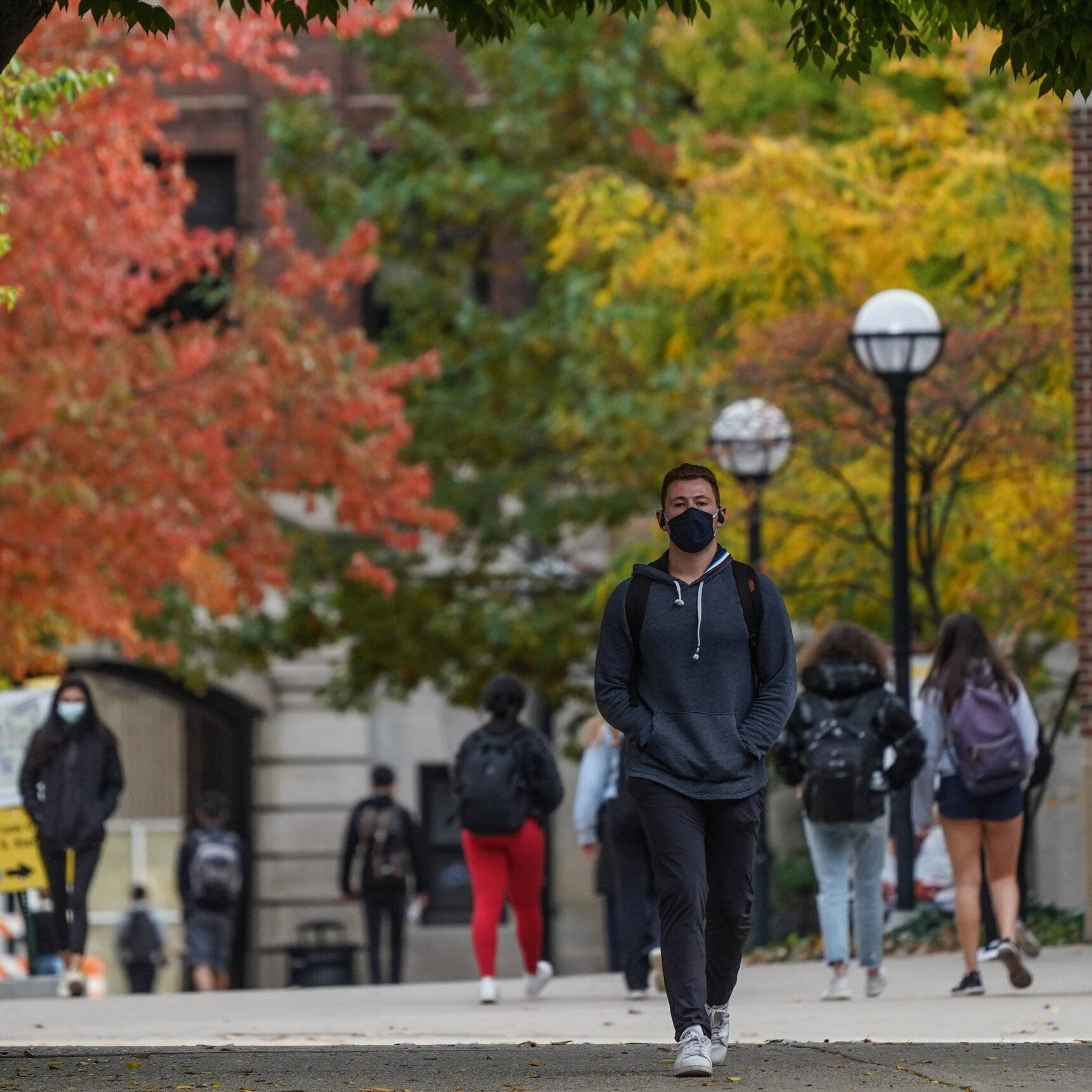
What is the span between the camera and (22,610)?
61.4 ft

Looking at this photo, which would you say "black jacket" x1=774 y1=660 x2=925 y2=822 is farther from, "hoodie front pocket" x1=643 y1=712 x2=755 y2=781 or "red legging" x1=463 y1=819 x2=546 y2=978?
"hoodie front pocket" x1=643 y1=712 x2=755 y2=781

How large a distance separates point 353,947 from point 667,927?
49.6ft

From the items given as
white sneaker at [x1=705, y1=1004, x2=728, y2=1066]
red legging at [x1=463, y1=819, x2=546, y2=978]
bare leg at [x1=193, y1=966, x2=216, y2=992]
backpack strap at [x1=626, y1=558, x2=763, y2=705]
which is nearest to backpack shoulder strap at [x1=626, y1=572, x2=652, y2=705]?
backpack strap at [x1=626, y1=558, x2=763, y2=705]

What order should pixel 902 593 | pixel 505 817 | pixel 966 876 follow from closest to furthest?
pixel 966 876 → pixel 505 817 → pixel 902 593

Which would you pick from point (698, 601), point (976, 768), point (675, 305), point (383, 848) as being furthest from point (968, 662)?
point (675, 305)

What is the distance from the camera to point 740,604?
8234mm

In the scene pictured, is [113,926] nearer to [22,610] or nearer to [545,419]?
[545,419]

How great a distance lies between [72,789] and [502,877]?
2945 mm

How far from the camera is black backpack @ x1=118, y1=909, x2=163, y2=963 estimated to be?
22.3m

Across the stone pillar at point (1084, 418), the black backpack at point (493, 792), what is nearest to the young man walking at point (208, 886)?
the black backpack at point (493, 792)

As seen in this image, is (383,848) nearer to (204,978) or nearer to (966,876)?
(204,978)

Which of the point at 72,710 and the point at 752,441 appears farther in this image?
the point at 752,441

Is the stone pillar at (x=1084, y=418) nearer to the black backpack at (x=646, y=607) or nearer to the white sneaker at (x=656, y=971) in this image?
the white sneaker at (x=656, y=971)

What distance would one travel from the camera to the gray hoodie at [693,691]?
320 inches
